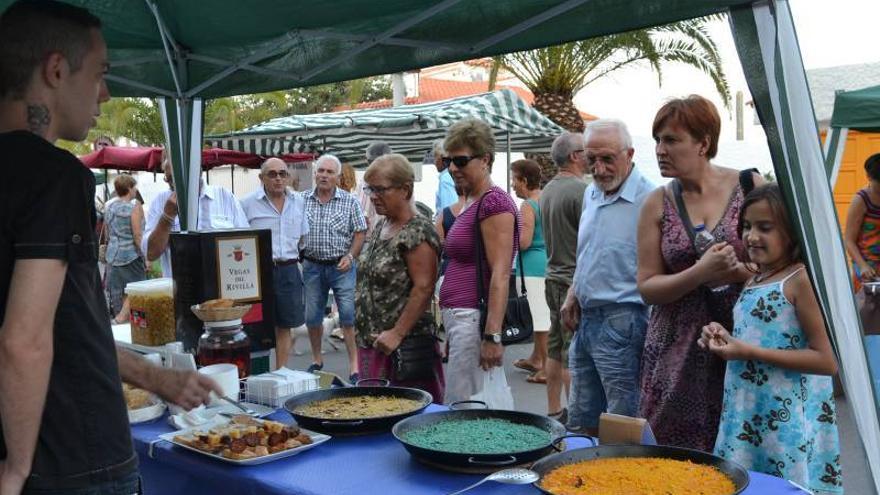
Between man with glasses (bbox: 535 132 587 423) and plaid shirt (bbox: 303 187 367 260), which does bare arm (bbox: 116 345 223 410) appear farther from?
plaid shirt (bbox: 303 187 367 260)

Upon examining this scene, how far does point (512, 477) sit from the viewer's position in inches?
67.2

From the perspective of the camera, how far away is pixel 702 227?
258 cm

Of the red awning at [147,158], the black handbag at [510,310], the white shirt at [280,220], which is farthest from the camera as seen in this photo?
the red awning at [147,158]

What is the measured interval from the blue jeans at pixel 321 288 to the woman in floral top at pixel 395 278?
317 centimetres

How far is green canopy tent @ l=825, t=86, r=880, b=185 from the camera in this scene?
6.36 metres

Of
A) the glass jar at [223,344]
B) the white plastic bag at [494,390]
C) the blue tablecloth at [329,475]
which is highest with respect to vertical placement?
the glass jar at [223,344]

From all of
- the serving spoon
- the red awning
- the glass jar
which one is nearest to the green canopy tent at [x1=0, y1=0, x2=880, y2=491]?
the serving spoon

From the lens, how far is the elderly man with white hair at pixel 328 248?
6434 millimetres

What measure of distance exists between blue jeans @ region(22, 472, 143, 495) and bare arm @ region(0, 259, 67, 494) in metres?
0.06

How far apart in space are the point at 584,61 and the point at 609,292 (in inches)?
416

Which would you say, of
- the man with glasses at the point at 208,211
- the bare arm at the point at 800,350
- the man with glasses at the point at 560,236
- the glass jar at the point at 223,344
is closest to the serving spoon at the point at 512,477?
the bare arm at the point at 800,350

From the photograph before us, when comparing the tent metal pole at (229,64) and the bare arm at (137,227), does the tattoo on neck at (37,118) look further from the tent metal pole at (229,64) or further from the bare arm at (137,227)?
the bare arm at (137,227)

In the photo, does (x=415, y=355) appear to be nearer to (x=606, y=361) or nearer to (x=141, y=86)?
(x=606, y=361)

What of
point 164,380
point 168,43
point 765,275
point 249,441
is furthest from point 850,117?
point 164,380
